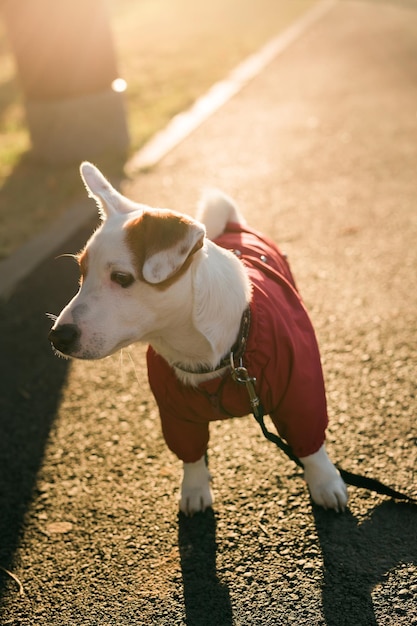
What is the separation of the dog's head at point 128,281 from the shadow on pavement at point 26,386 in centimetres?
123

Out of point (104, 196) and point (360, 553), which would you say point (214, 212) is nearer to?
point (104, 196)

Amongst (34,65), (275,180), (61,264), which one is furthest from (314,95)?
(61,264)

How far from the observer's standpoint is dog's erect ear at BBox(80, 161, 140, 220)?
2.80m

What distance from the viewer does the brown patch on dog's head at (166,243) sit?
8.10 feet

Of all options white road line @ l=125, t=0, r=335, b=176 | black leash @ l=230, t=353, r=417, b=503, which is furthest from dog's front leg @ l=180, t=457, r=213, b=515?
white road line @ l=125, t=0, r=335, b=176

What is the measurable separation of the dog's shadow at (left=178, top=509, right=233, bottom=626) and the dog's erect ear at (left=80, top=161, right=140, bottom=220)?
4.69 ft

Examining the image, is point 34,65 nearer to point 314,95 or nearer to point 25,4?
point 25,4

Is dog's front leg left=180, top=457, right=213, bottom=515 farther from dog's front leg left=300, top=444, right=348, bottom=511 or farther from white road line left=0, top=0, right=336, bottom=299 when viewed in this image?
white road line left=0, top=0, right=336, bottom=299

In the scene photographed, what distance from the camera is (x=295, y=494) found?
3328mm

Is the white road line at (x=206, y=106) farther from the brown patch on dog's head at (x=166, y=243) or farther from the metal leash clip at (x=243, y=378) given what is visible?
the brown patch on dog's head at (x=166, y=243)

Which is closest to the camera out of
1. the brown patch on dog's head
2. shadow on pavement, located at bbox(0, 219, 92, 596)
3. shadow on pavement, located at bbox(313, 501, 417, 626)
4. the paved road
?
the brown patch on dog's head

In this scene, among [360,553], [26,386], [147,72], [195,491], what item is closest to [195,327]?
[195,491]

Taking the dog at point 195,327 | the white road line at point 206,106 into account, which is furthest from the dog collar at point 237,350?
the white road line at point 206,106

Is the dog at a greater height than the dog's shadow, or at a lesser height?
greater
